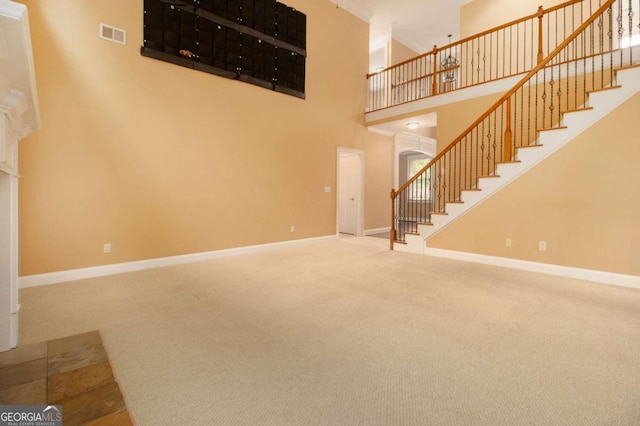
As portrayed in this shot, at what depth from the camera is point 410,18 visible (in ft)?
25.4

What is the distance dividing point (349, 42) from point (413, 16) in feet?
7.20

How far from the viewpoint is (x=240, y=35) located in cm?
497

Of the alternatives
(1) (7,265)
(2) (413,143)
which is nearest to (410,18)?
(2) (413,143)

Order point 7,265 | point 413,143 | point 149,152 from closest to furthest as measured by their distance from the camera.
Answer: point 7,265 < point 149,152 < point 413,143

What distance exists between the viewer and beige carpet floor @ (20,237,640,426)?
1.46 meters

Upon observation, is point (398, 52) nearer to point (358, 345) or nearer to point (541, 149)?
point (541, 149)

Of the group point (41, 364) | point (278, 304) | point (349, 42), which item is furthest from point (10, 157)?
point (349, 42)

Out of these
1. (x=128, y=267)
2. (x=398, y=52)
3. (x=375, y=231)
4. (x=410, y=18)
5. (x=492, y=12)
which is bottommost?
(x=128, y=267)

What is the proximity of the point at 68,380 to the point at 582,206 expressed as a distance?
530 cm

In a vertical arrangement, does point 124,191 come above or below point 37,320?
above

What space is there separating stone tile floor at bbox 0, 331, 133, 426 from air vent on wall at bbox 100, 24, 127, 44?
12.2 feet

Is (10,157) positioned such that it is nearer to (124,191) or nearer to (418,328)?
(124,191)

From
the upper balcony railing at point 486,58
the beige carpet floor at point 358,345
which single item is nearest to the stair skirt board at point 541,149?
the beige carpet floor at point 358,345

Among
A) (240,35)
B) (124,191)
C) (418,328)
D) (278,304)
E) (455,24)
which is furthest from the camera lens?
(455,24)
